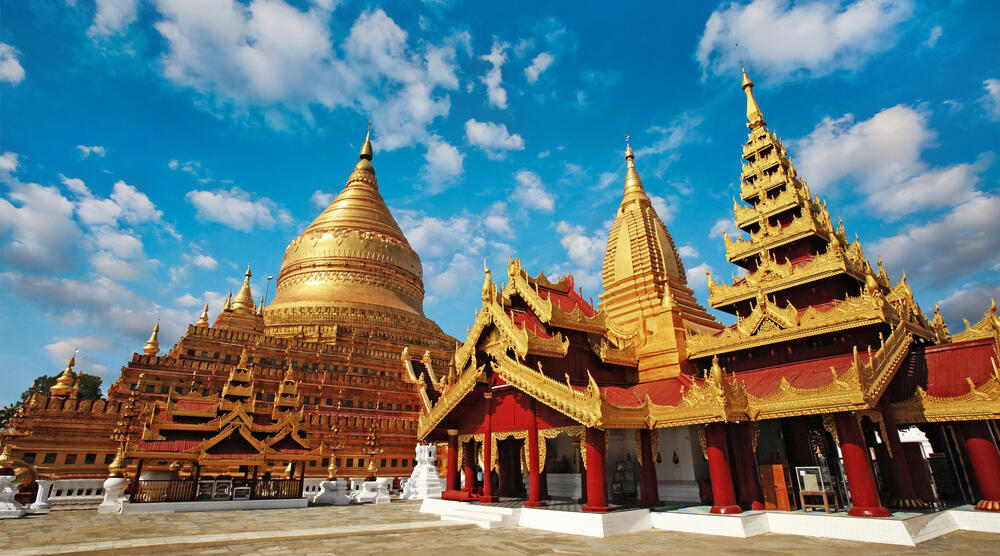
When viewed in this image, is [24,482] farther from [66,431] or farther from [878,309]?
[878,309]

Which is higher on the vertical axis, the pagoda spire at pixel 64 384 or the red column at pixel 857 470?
the pagoda spire at pixel 64 384

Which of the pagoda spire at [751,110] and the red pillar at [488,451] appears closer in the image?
the red pillar at [488,451]

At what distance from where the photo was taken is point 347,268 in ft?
161

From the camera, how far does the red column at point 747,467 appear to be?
1298cm

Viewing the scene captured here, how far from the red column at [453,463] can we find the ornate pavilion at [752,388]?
2.6 inches

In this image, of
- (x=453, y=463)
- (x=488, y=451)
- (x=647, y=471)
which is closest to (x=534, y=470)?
(x=488, y=451)

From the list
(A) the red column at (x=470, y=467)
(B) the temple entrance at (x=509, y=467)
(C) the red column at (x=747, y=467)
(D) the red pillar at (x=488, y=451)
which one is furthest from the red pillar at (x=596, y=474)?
(B) the temple entrance at (x=509, y=467)

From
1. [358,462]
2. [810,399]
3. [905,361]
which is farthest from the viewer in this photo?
[358,462]

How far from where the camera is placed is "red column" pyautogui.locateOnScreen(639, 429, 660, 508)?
13.9 meters

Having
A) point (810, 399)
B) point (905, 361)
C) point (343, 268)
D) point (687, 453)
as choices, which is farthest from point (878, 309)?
point (343, 268)

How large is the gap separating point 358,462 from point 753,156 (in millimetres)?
25960

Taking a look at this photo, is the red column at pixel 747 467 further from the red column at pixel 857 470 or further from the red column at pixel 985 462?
the red column at pixel 985 462

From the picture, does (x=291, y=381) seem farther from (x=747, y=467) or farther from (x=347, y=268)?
(x=347, y=268)

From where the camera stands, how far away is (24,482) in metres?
18.1
